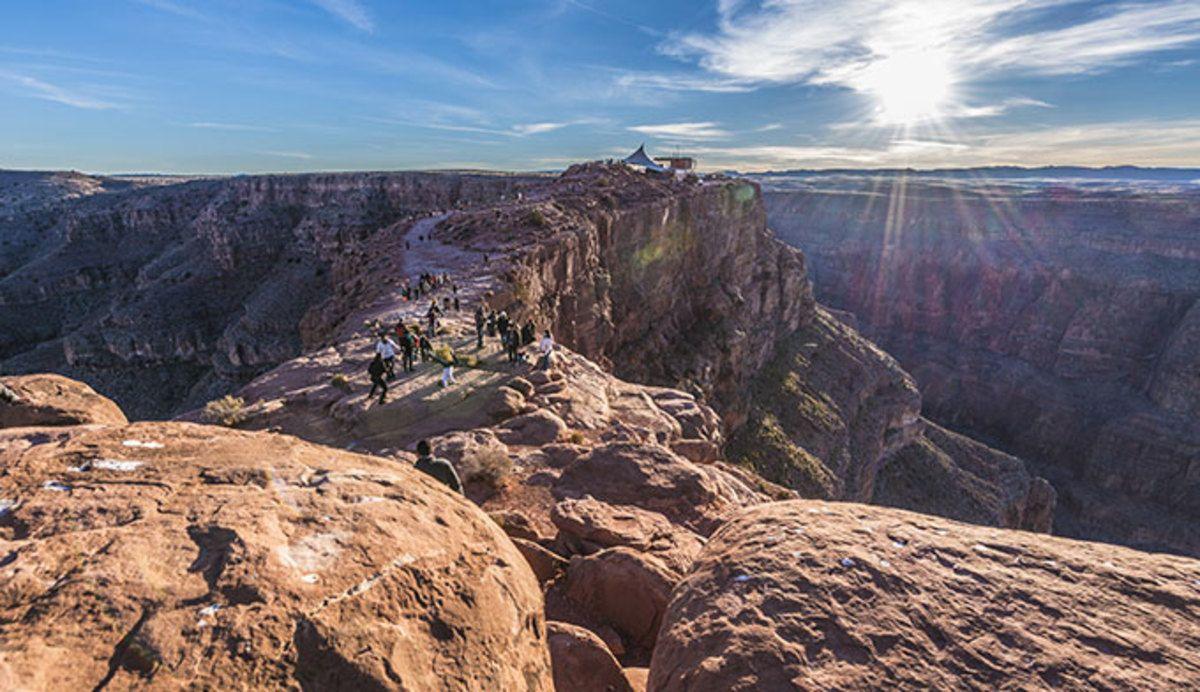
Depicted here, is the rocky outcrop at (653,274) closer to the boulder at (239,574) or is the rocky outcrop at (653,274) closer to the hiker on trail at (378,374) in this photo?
the hiker on trail at (378,374)

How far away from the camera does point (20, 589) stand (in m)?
2.98

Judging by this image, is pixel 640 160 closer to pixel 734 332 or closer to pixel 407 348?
pixel 734 332

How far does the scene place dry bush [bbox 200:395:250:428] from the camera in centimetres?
1215

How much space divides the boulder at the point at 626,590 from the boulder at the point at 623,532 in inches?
23.6

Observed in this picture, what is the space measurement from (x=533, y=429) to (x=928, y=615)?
8.85 meters

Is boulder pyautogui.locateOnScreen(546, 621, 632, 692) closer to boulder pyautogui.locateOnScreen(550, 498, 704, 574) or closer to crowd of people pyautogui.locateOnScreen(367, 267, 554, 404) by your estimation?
boulder pyautogui.locateOnScreen(550, 498, 704, 574)

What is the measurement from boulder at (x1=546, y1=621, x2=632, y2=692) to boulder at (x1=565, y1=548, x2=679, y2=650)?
114 centimetres

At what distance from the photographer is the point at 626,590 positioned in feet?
22.2

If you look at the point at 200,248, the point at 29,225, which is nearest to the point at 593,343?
the point at 200,248

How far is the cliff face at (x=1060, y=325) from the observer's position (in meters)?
65.0

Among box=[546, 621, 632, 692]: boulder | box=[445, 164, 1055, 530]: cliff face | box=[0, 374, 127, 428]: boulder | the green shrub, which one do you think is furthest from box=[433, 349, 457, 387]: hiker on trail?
the green shrub

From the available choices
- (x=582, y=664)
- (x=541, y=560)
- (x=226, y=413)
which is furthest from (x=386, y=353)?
(x=582, y=664)

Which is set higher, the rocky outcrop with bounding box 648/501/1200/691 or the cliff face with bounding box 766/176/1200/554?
the rocky outcrop with bounding box 648/501/1200/691

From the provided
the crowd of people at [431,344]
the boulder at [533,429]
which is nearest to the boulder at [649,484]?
the boulder at [533,429]
